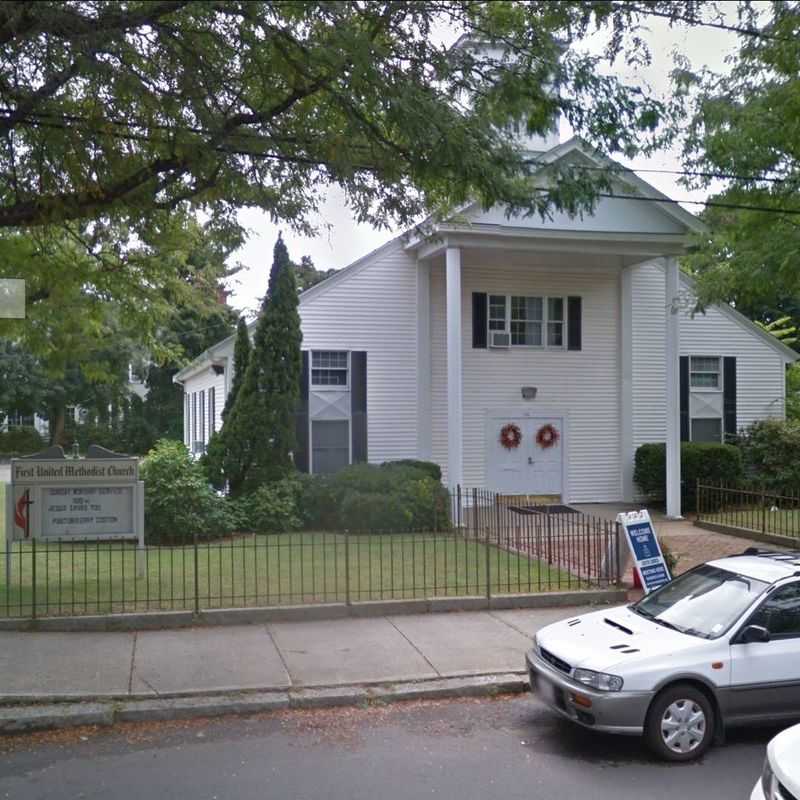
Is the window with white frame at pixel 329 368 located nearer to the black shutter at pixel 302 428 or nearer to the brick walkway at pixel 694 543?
the black shutter at pixel 302 428

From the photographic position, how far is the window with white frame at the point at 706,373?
22.4 m

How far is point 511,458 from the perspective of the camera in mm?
21016

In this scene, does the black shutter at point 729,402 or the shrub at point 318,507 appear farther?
the black shutter at point 729,402

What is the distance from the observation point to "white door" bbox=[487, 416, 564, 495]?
2089cm

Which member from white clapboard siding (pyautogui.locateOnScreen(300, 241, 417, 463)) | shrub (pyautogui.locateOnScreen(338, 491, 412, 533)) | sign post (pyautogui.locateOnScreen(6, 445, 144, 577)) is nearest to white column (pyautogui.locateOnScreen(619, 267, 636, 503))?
white clapboard siding (pyautogui.locateOnScreen(300, 241, 417, 463))

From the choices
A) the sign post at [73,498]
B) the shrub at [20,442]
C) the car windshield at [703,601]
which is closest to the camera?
the car windshield at [703,601]

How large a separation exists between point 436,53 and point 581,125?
5.22 ft

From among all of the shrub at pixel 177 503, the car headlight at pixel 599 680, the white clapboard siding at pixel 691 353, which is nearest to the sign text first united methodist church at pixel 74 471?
the shrub at pixel 177 503

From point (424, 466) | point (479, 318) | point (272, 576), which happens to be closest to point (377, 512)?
point (424, 466)

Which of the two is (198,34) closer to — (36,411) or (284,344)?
(284,344)

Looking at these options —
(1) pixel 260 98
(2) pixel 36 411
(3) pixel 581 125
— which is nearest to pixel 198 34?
(1) pixel 260 98

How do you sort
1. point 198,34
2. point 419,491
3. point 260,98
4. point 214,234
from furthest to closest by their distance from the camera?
point 419,491
point 214,234
point 260,98
point 198,34

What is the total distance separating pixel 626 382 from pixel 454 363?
219 inches

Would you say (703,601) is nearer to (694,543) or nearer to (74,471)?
(74,471)
